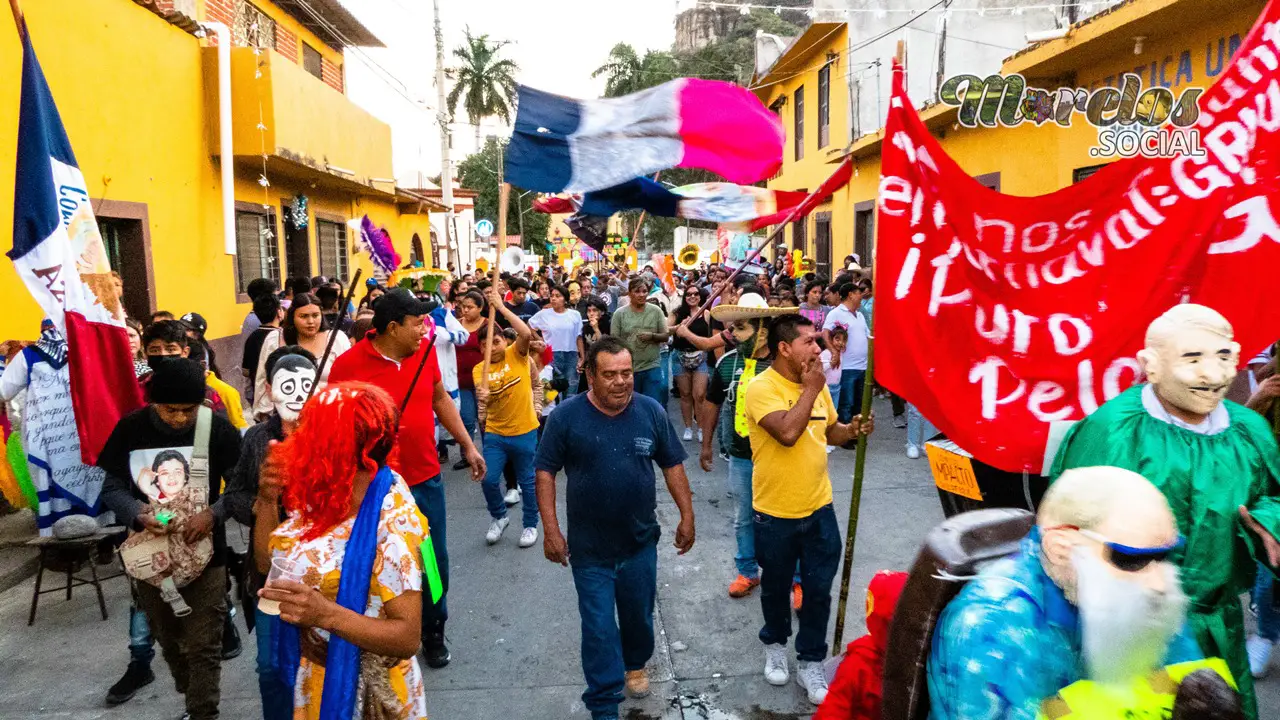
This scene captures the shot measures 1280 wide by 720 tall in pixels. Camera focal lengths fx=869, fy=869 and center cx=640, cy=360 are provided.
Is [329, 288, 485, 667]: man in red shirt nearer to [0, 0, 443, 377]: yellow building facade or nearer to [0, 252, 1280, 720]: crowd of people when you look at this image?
[0, 252, 1280, 720]: crowd of people

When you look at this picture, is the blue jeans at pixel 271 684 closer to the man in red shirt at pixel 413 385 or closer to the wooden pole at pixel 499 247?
the man in red shirt at pixel 413 385

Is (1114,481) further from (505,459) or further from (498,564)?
(505,459)

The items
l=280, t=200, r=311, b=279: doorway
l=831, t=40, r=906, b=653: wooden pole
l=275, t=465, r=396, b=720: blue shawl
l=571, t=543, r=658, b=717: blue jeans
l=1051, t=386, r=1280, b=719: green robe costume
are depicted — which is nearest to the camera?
l=275, t=465, r=396, b=720: blue shawl

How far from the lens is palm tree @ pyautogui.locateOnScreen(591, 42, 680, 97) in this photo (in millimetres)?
46062

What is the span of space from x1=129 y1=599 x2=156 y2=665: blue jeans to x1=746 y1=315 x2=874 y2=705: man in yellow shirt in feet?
9.88

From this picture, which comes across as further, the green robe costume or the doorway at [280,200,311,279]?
the doorway at [280,200,311,279]

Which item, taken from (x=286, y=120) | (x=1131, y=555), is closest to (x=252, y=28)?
(x=286, y=120)

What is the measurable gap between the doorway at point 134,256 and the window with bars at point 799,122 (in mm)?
18311

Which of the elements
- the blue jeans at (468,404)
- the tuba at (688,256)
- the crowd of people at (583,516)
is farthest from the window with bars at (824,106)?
the crowd of people at (583,516)

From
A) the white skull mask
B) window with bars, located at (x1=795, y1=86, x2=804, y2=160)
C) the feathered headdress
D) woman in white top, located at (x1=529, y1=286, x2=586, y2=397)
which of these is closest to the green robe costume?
the white skull mask

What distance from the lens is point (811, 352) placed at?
4105mm

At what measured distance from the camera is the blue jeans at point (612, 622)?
12.5 feet

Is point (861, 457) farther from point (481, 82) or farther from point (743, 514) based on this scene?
point (481, 82)

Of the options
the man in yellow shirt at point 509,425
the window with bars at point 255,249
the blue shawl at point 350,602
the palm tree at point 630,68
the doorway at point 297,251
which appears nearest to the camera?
the blue shawl at point 350,602
